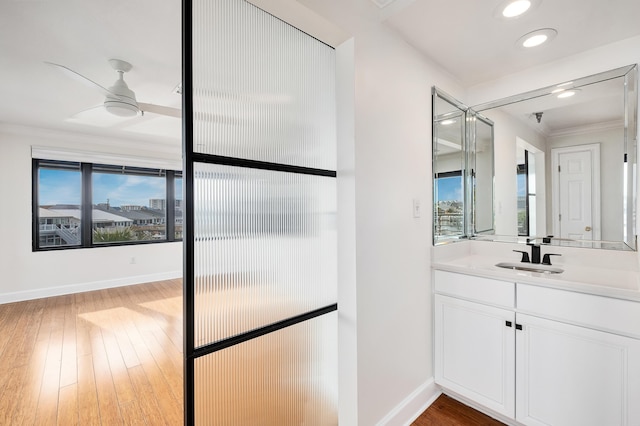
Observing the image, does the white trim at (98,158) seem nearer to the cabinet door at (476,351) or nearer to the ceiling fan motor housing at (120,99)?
the ceiling fan motor housing at (120,99)

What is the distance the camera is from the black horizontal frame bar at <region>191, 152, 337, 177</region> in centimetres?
105

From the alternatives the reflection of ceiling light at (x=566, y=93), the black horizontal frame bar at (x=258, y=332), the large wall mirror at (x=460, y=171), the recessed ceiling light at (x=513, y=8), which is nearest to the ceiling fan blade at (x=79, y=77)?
the black horizontal frame bar at (x=258, y=332)

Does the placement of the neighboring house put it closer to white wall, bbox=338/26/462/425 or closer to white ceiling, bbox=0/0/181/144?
white ceiling, bbox=0/0/181/144

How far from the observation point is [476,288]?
1771mm

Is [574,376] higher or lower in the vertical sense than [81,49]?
lower

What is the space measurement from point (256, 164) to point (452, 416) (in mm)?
1950

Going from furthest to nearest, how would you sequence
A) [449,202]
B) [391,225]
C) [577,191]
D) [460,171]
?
[460,171], [449,202], [577,191], [391,225]

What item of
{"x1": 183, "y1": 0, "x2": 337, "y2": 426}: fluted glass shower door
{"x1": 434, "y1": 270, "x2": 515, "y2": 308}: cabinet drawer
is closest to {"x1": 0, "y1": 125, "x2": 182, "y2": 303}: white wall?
{"x1": 183, "y1": 0, "x2": 337, "y2": 426}: fluted glass shower door

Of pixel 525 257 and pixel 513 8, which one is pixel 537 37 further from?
pixel 525 257

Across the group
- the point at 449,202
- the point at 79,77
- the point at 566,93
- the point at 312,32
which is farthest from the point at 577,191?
the point at 79,77

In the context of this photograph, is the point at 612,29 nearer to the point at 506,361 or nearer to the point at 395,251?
the point at 395,251

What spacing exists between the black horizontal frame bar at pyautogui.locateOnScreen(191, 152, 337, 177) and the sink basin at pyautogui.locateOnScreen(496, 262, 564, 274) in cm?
147

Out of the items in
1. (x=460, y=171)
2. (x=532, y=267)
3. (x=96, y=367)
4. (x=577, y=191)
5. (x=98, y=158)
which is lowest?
(x=96, y=367)

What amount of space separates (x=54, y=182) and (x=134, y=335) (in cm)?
317
